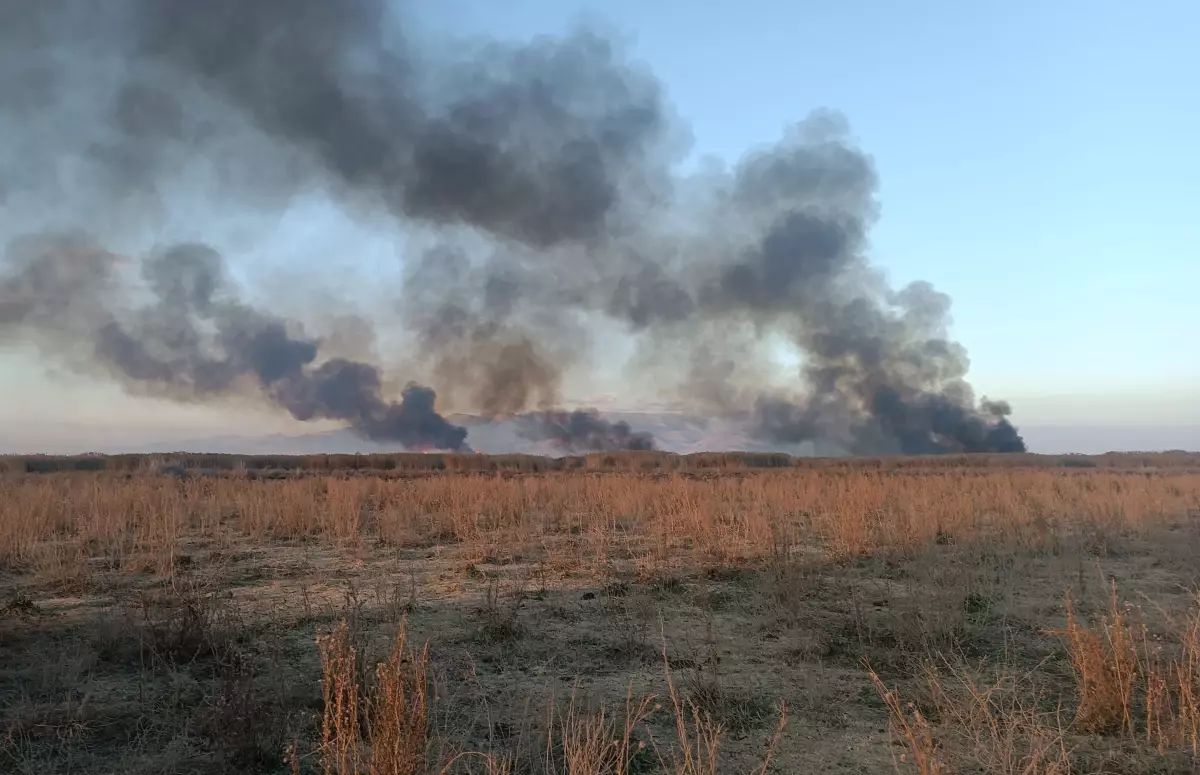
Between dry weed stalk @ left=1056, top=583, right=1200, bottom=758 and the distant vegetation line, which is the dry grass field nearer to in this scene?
dry weed stalk @ left=1056, top=583, right=1200, bottom=758

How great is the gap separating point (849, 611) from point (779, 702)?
225 cm

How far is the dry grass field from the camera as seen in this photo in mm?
3629

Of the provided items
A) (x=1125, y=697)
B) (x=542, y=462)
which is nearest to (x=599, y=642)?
(x=1125, y=697)

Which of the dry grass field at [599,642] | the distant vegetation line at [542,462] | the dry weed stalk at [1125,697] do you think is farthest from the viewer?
the distant vegetation line at [542,462]

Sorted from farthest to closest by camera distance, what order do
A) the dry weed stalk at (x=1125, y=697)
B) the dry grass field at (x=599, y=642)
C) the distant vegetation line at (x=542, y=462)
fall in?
the distant vegetation line at (x=542, y=462) → the dry weed stalk at (x=1125, y=697) → the dry grass field at (x=599, y=642)

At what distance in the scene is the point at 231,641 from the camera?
16.0 feet

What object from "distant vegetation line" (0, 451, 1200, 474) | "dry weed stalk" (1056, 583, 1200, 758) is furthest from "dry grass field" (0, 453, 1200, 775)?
"distant vegetation line" (0, 451, 1200, 474)

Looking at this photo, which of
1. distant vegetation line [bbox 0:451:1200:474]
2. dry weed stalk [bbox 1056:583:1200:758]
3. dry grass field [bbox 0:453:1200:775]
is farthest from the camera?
distant vegetation line [bbox 0:451:1200:474]

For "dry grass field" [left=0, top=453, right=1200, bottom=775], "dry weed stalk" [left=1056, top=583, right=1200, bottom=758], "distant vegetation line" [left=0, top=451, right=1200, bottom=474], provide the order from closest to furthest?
"dry grass field" [left=0, top=453, right=1200, bottom=775] < "dry weed stalk" [left=1056, top=583, right=1200, bottom=758] < "distant vegetation line" [left=0, top=451, right=1200, bottom=474]

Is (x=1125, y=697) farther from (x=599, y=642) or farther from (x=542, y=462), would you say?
(x=542, y=462)

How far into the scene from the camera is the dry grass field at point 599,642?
11.9 feet

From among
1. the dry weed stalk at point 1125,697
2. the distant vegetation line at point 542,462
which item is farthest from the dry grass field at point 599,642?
the distant vegetation line at point 542,462

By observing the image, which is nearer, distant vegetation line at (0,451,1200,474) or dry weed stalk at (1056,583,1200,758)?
dry weed stalk at (1056,583,1200,758)

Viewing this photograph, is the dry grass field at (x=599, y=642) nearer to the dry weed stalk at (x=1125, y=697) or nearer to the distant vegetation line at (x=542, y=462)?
the dry weed stalk at (x=1125, y=697)
